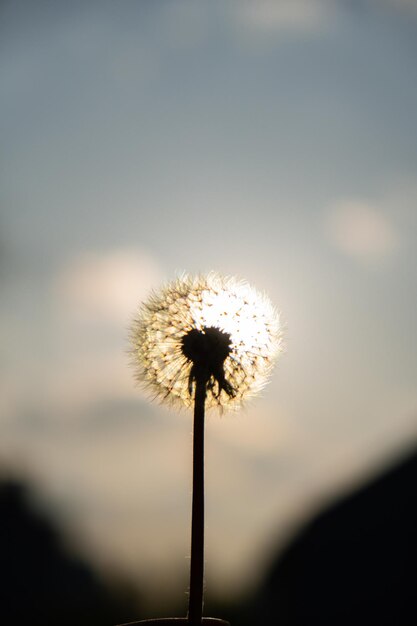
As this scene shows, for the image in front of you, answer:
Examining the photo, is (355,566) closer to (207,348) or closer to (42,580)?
(42,580)

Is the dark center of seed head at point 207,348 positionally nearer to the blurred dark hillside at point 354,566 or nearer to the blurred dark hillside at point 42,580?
the blurred dark hillside at point 354,566

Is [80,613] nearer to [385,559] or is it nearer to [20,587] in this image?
[20,587]

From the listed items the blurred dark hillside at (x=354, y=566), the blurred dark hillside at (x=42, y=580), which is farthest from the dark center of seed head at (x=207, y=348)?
the blurred dark hillside at (x=42, y=580)

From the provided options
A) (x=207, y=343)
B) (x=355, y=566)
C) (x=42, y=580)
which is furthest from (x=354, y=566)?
(x=207, y=343)

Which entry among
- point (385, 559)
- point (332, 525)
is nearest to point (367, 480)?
point (332, 525)

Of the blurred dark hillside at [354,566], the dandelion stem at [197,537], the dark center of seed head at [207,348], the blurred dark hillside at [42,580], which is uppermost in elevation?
the dark center of seed head at [207,348]

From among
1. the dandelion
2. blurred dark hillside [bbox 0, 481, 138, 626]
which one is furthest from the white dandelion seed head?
blurred dark hillside [bbox 0, 481, 138, 626]
